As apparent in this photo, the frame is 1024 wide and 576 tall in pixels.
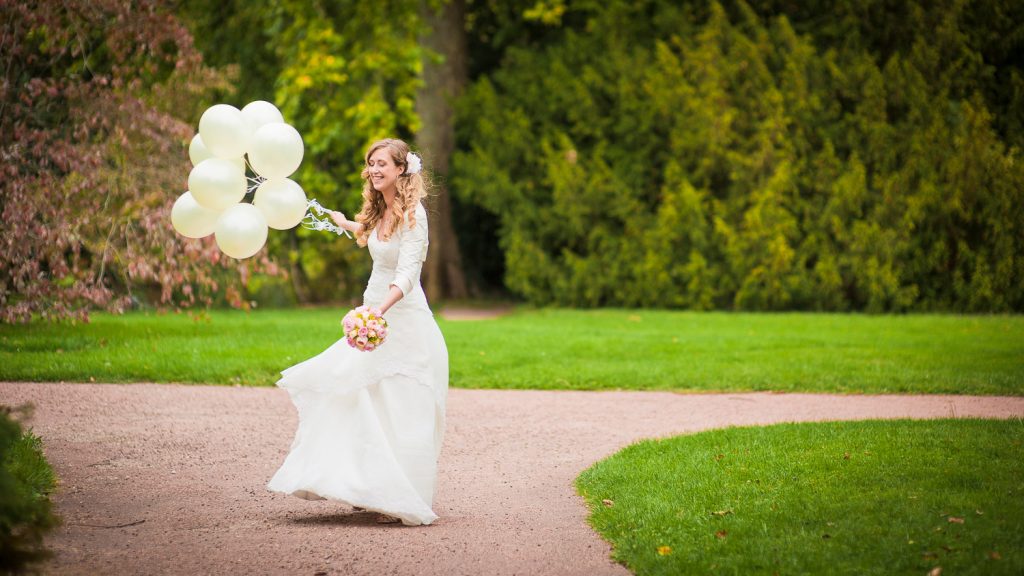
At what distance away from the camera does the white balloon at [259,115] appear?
21.3ft

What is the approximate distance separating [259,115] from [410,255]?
4.72 feet

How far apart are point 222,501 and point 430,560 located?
5.80 feet

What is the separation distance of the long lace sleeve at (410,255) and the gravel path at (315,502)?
135 cm

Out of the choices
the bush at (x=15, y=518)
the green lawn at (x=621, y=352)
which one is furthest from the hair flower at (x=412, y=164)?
the green lawn at (x=621, y=352)

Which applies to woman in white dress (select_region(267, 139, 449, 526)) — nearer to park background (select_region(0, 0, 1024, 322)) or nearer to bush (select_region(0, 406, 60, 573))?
bush (select_region(0, 406, 60, 573))

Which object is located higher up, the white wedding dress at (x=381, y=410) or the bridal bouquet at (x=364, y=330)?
the bridal bouquet at (x=364, y=330)

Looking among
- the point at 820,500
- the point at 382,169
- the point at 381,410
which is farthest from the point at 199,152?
the point at 820,500

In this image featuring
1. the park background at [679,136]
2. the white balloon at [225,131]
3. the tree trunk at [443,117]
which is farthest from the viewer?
the tree trunk at [443,117]

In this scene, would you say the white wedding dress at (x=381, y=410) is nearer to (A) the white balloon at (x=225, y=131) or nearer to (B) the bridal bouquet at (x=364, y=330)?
(B) the bridal bouquet at (x=364, y=330)

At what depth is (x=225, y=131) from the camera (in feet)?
21.0

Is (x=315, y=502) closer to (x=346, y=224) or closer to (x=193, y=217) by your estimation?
(x=346, y=224)

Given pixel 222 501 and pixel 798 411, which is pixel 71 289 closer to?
pixel 222 501

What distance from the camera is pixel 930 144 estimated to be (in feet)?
59.3

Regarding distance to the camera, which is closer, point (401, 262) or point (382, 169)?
point (401, 262)
